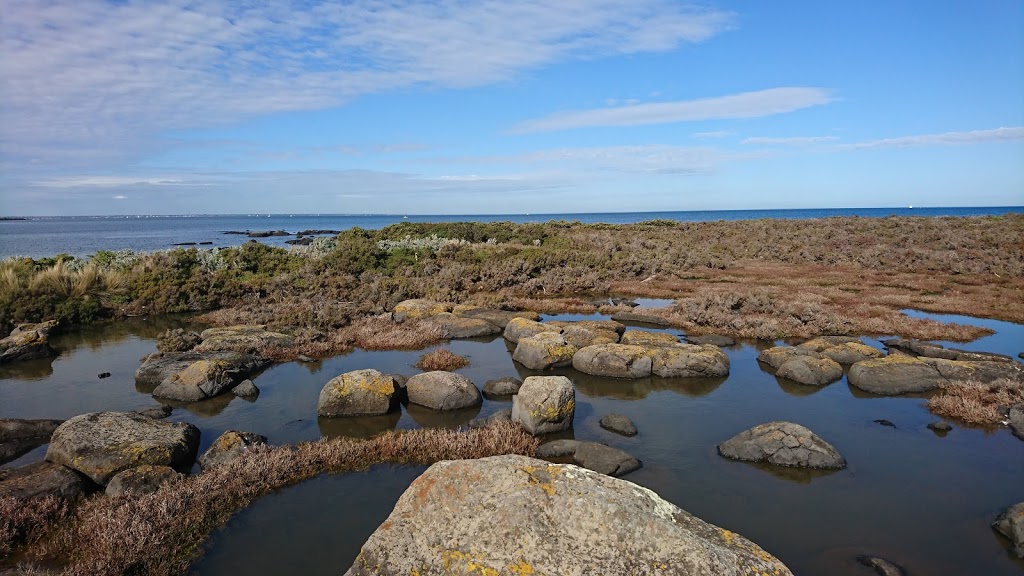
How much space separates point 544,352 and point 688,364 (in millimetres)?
4383

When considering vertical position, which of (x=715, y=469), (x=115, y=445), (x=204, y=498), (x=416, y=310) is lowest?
(x=715, y=469)

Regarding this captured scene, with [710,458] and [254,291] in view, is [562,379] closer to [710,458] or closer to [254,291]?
[710,458]

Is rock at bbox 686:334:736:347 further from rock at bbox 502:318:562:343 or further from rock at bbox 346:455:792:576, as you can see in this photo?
rock at bbox 346:455:792:576

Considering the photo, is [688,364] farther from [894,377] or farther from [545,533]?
[545,533]

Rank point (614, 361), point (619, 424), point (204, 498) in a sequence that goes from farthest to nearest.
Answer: point (614, 361) < point (619, 424) < point (204, 498)

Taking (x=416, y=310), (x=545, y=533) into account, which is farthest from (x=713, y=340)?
(x=545, y=533)

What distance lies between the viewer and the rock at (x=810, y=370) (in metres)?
15.7

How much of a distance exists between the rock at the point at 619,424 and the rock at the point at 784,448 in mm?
1905

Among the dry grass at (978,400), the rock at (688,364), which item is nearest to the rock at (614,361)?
the rock at (688,364)

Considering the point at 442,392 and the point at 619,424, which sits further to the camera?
the point at 442,392

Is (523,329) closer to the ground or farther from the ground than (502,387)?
farther from the ground

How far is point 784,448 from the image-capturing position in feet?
35.7

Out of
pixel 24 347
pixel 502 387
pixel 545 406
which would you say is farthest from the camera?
pixel 24 347

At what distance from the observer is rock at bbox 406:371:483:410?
13.8 meters
